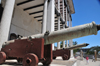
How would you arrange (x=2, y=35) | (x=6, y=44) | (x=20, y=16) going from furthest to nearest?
(x=20, y=16)
(x=2, y=35)
(x=6, y=44)

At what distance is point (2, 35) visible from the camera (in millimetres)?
4781

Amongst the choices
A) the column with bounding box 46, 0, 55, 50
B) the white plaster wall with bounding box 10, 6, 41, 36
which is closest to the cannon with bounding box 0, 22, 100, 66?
the column with bounding box 46, 0, 55, 50

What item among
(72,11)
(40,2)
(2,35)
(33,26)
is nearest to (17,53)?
(2,35)

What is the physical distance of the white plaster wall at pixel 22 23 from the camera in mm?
12164

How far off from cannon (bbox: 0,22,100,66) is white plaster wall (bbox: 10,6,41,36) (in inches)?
337

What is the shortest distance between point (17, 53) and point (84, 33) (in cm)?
252

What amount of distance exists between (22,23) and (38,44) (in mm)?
11546

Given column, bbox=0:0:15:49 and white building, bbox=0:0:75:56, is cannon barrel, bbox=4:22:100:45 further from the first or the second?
white building, bbox=0:0:75:56

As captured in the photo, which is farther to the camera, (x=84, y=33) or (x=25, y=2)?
(x=25, y=2)

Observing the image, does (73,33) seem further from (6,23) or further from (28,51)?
(6,23)

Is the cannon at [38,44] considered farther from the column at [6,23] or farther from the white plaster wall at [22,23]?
the white plaster wall at [22,23]

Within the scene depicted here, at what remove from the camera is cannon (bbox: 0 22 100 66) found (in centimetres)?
268

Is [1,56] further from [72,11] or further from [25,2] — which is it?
[72,11]

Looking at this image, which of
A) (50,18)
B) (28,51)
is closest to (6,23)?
(28,51)
